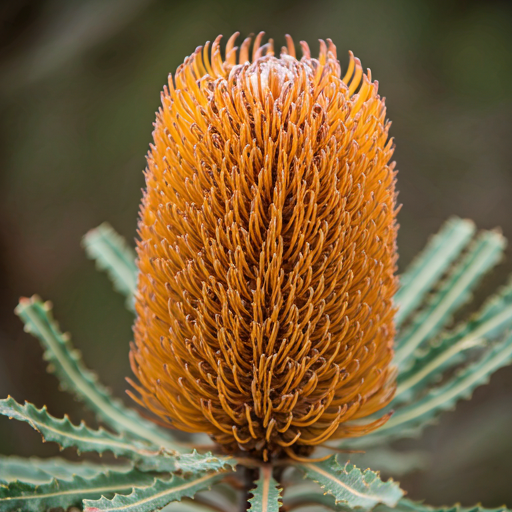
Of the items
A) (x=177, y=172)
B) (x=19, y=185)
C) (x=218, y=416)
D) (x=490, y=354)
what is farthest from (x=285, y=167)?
(x=19, y=185)

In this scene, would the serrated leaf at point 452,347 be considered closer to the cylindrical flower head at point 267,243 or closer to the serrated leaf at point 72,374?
the cylindrical flower head at point 267,243

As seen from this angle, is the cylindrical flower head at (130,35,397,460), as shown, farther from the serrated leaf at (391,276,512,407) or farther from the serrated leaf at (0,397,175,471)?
the serrated leaf at (391,276,512,407)

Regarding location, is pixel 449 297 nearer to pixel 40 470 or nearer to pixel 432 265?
pixel 432 265

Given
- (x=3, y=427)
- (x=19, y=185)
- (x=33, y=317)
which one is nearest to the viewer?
(x=33, y=317)

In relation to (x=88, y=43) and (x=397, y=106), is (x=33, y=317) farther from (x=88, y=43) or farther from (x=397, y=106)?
(x=397, y=106)

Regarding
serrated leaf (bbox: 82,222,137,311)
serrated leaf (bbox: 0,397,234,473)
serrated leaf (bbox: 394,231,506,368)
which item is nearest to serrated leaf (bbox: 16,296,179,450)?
serrated leaf (bbox: 0,397,234,473)
